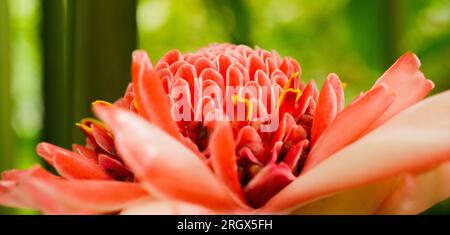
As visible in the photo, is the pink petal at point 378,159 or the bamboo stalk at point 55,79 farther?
the bamboo stalk at point 55,79

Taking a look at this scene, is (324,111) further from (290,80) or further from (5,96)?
(5,96)

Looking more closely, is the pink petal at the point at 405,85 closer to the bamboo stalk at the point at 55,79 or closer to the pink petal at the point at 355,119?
the pink petal at the point at 355,119

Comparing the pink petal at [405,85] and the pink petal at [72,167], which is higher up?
the pink petal at [405,85]

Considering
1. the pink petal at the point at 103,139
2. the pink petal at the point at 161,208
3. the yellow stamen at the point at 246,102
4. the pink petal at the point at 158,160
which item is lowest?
the pink petal at the point at 161,208

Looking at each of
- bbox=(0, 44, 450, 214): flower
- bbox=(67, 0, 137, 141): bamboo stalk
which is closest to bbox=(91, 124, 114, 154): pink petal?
bbox=(0, 44, 450, 214): flower

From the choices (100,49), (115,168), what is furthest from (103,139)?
(100,49)

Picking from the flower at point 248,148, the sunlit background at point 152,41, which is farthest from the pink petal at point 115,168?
the sunlit background at point 152,41
